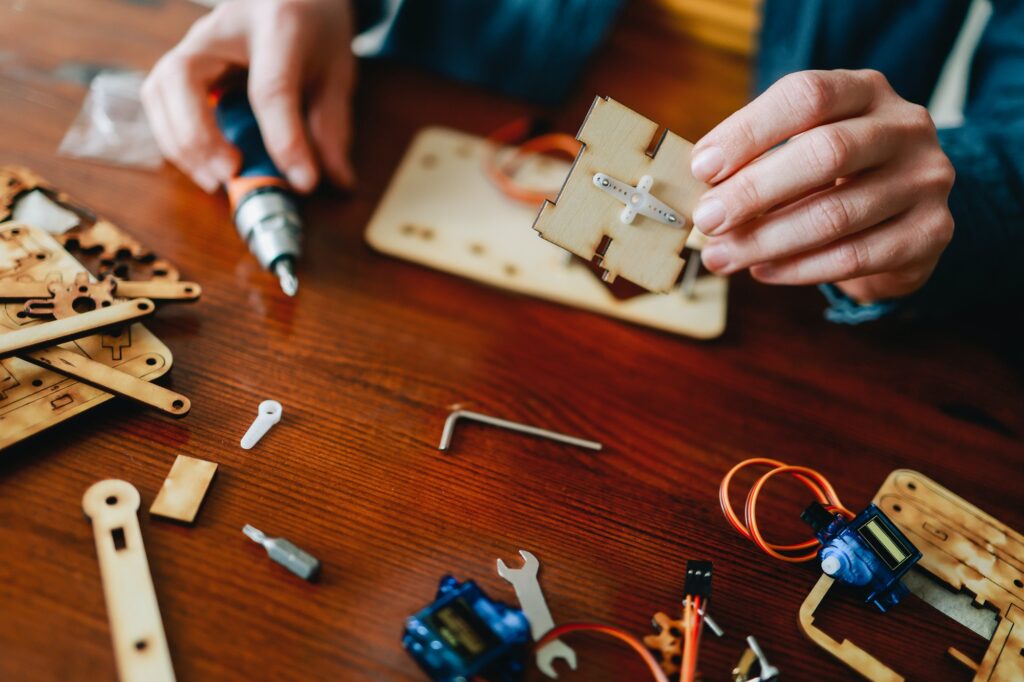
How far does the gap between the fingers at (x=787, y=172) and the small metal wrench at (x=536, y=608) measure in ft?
1.10

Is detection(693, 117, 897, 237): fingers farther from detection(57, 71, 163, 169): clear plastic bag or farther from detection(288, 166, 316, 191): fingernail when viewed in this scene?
detection(57, 71, 163, 169): clear plastic bag

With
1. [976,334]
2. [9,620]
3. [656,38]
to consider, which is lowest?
[9,620]

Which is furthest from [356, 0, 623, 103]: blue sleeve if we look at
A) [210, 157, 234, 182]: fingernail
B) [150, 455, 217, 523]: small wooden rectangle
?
[150, 455, 217, 523]: small wooden rectangle

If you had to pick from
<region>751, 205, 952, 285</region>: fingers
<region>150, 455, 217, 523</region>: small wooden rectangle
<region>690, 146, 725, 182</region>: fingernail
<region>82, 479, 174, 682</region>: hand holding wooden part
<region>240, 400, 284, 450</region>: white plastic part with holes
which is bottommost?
<region>82, 479, 174, 682</region>: hand holding wooden part

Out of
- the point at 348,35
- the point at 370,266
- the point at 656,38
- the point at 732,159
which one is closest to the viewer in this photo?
the point at 732,159

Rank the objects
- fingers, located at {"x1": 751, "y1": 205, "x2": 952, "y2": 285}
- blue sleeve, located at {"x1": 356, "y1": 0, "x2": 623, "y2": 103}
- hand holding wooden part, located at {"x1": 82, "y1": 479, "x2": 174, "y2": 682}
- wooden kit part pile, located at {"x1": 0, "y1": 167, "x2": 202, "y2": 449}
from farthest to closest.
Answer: blue sleeve, located at {"x1": 356, "y1": 0, "x2": 623, "y2": 103} < fingers, located at {"x1": 751, "y1": 205, "x2": 952, "y2": 285} < wooden kit part pile, located at {"x1": 0, "y1": 167, "x2": 202, "y2": 449} < hand holding wooden part, located at {"x1": 82, "y1": 479, "x2": 174, "y2": 682}

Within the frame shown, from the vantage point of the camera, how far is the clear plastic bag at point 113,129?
32.4 inches

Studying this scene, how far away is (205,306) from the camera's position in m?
0.72

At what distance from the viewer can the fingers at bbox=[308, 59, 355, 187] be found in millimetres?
847

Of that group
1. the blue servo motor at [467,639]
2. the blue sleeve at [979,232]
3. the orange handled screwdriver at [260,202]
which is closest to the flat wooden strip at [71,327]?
the orange handled screwdriver at [260,202]

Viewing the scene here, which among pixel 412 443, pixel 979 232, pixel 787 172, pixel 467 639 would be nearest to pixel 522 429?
pixel 412 443

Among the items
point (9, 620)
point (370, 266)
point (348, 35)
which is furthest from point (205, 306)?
point (348, 35)

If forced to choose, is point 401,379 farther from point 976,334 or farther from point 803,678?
point 976,334

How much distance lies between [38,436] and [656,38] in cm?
101
